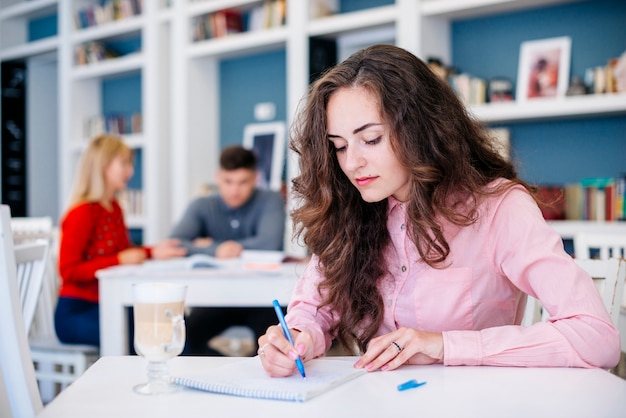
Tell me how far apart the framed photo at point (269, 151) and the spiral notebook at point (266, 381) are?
13.2 ft

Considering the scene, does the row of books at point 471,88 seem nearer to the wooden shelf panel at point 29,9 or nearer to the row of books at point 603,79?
the row of books at point 603,79

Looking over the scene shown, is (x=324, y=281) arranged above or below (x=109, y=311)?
above

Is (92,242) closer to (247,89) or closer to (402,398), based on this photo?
(402,398)

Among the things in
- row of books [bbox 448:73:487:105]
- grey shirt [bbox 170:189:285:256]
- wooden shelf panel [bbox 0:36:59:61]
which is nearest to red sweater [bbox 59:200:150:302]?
grey shirt [bbox 170:189:285:256]

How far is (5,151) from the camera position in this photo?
6.92 meters

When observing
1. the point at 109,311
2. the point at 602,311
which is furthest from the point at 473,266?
the point at 109,311

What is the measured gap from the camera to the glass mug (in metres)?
1.07

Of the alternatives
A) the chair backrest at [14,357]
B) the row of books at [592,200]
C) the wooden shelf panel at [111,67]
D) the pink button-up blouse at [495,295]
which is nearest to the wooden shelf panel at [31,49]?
the wooden shelf panel at [111,67]

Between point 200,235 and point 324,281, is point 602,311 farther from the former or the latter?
point 200,235

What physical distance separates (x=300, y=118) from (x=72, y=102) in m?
5.16

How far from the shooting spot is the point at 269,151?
212 inches

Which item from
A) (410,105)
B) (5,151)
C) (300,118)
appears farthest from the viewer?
(5,151)

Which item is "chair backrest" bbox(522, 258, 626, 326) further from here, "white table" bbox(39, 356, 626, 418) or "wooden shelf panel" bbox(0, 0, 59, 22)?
"wooden shelf panel" bbox(0, 0, 59, 22)

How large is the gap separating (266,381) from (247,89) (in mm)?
4714
